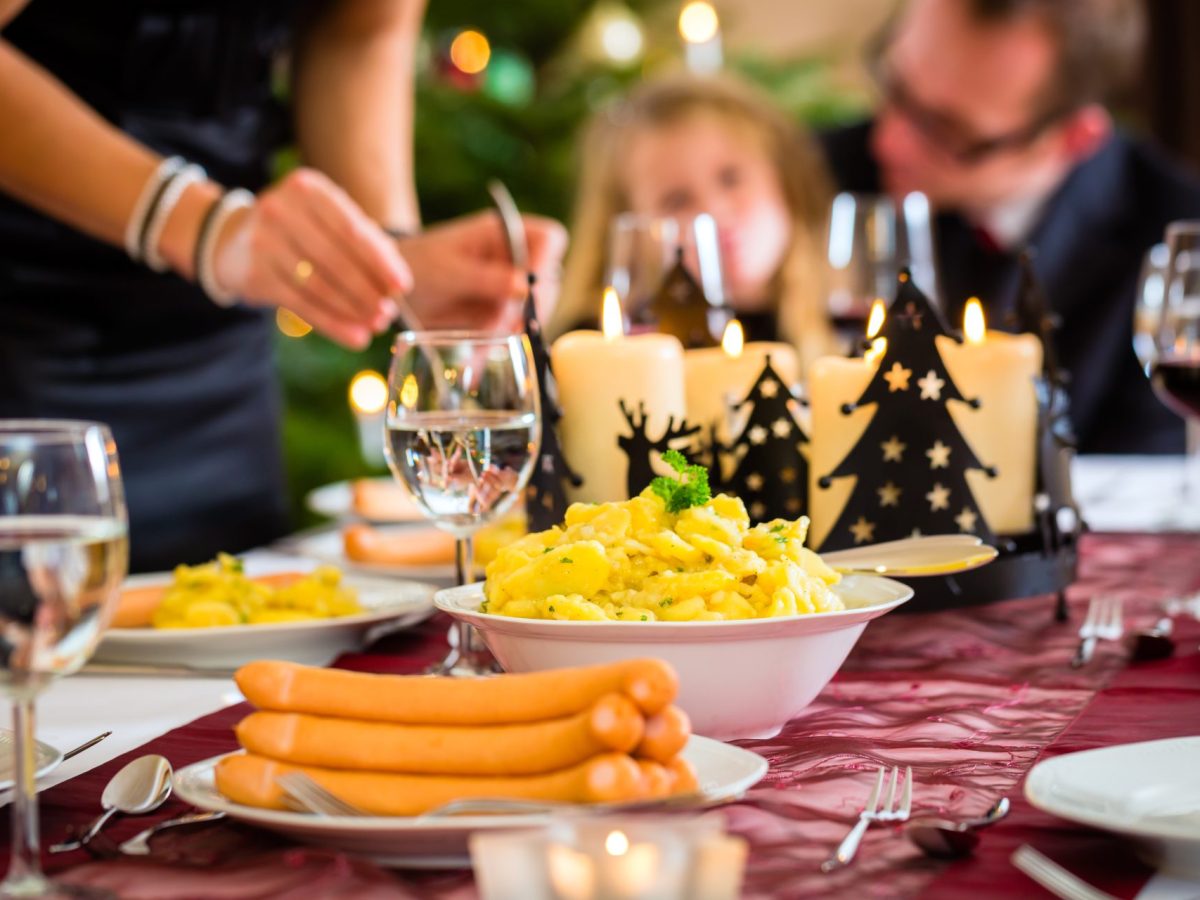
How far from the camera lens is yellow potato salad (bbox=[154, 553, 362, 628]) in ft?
4.06

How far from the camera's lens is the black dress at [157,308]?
2.04m

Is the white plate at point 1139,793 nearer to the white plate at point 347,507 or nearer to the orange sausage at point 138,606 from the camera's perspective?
the orange sausage at point 138,606

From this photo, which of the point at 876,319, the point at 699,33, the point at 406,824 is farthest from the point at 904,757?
the point at 699,33

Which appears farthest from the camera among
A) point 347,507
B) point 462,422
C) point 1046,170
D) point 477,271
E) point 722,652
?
point 1046,170

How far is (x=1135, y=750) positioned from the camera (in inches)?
31.1

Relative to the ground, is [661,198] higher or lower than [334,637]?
higher

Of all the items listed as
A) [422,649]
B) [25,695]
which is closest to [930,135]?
[422,649]

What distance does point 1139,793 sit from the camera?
0.74 metres

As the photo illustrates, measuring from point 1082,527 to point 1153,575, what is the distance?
30 cm

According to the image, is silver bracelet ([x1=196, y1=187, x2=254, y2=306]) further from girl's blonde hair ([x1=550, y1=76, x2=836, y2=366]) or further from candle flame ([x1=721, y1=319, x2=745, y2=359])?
girl's blonde hair ([x1=550, y1=76, x2=836, y2=366])

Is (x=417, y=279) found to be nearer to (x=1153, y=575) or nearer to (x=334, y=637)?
(x=334, y=637)

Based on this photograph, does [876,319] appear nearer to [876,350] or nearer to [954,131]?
[876,350]

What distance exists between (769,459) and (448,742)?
0.65m

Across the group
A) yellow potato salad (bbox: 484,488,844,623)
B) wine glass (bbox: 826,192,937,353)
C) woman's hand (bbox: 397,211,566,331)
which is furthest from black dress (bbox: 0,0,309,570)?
yellow potato salad (bbox: 484,488,844,623)
